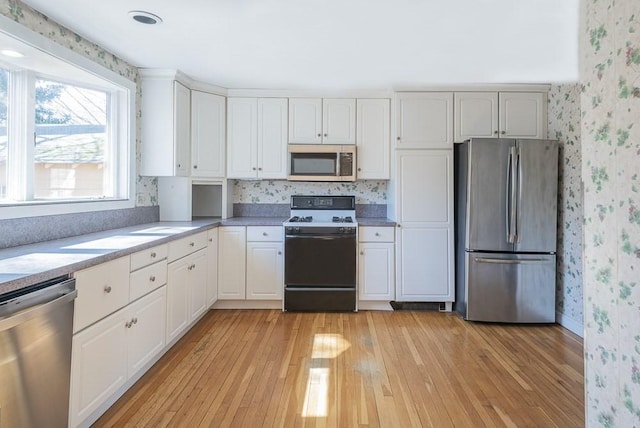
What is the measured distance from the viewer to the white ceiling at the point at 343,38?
2.10m

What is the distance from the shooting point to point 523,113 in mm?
3498

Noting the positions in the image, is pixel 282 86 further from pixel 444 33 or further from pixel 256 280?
pixel 256 280

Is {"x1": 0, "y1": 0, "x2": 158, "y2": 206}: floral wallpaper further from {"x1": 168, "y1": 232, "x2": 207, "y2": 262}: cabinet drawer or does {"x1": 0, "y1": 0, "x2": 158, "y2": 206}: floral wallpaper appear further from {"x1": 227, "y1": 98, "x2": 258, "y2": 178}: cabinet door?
{"x1": 227, "y1": 98, "x2": 258, "y2": 178}: cabinet door

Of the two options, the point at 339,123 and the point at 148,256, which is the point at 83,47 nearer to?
the point at 148,256

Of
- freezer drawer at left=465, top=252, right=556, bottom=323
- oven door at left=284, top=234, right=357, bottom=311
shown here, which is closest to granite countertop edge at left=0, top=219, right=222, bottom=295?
oven door at left=284, top=234, right=357, bottom=311

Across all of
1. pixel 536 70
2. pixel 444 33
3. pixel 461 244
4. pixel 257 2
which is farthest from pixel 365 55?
pixel 461 244

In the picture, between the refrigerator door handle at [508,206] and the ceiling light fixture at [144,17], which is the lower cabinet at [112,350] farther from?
the refrigerator door handle at [508,206]

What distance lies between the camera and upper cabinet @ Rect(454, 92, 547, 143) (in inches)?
138

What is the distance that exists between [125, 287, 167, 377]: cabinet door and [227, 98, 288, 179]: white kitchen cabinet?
1746 mm

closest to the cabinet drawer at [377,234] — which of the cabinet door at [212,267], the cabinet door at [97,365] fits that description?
the cabinet door at [212,267]

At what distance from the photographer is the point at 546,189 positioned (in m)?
3.16

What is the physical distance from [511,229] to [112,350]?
315 cm

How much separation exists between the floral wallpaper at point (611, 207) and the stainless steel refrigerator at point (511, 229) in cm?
206

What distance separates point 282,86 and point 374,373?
110 inches
